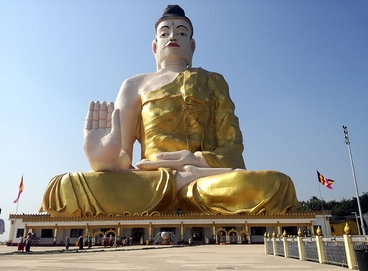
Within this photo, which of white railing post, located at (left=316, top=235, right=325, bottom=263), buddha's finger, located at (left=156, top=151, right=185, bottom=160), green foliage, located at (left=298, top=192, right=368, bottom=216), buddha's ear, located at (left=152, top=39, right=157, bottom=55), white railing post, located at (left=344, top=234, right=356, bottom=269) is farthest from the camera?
green foliage, located at (left=298, top=192, right=368, bottom=216)

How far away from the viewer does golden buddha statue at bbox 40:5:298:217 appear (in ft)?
33.3

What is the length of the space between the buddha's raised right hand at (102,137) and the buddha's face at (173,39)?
148 inches

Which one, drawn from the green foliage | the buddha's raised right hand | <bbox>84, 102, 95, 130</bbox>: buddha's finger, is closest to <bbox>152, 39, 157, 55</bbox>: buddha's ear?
the buddha's raised right hand

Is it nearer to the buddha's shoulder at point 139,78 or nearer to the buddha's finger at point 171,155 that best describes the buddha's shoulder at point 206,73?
the buddha's shoulder at point 139,78

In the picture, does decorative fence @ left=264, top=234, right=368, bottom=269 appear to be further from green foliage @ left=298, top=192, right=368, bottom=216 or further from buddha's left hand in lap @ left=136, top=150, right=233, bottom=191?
green foliage @ left=298, top=192, right=368, bottom=216

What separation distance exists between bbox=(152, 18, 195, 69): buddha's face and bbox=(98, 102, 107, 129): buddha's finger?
3798 millimetres

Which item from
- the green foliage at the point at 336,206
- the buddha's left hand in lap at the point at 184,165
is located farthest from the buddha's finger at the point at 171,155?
the green foliage at the point at 336,206

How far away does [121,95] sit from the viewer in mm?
12805

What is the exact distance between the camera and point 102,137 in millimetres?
10711

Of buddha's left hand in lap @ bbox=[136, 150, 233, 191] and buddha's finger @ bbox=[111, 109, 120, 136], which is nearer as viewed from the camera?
buddha's finger @ bbox=[111, 109, 120, 136]

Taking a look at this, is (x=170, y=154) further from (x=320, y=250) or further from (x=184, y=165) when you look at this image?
(x=320, y=250)

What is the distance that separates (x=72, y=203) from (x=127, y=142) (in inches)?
121

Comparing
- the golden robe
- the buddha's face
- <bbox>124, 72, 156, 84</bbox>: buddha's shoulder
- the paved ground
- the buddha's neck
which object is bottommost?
the paved ground

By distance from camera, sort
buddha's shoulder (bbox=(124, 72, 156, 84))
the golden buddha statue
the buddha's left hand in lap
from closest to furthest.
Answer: the golden buddha statue, the buddha's left hand in lap, buddha's shoulder (bbox=(124, 72, 156, 84))
